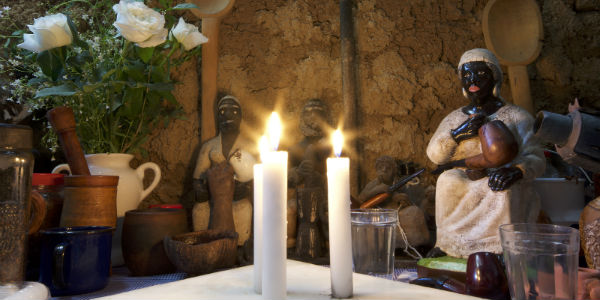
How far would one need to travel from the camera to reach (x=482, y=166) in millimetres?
1408

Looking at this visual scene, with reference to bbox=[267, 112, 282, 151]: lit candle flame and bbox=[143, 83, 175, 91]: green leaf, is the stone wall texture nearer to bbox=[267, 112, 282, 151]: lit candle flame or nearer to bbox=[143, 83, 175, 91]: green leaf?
bbox=[143, 83, 175, 91]: green leaf

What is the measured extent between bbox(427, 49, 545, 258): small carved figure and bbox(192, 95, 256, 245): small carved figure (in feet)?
2.57

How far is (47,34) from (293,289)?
1.32 m

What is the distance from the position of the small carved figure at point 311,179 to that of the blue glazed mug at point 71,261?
30.9 inches

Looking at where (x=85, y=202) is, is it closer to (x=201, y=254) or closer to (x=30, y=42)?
(x=201, y=254)

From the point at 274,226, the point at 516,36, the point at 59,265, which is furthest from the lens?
the point at 516,36

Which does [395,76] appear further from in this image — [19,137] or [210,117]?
[19,137]

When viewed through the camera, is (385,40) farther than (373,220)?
Yes

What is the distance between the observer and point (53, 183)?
1.38 metres

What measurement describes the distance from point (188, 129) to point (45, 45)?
0.78 meters

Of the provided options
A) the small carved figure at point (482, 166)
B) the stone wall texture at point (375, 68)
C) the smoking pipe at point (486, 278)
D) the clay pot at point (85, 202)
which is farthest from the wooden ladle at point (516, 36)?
the clay pot at point (85, 202)

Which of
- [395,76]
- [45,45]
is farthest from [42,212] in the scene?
[395,76]

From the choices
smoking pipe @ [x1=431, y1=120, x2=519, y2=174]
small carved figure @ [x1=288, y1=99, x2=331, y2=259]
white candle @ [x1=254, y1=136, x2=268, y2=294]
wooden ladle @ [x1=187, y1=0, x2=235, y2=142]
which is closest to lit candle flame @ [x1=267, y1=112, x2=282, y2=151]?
white candle @ [x1=254, y1=136, x2=268, y2=294]

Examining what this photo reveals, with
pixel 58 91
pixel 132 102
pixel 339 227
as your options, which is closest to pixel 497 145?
pixel 339 227
